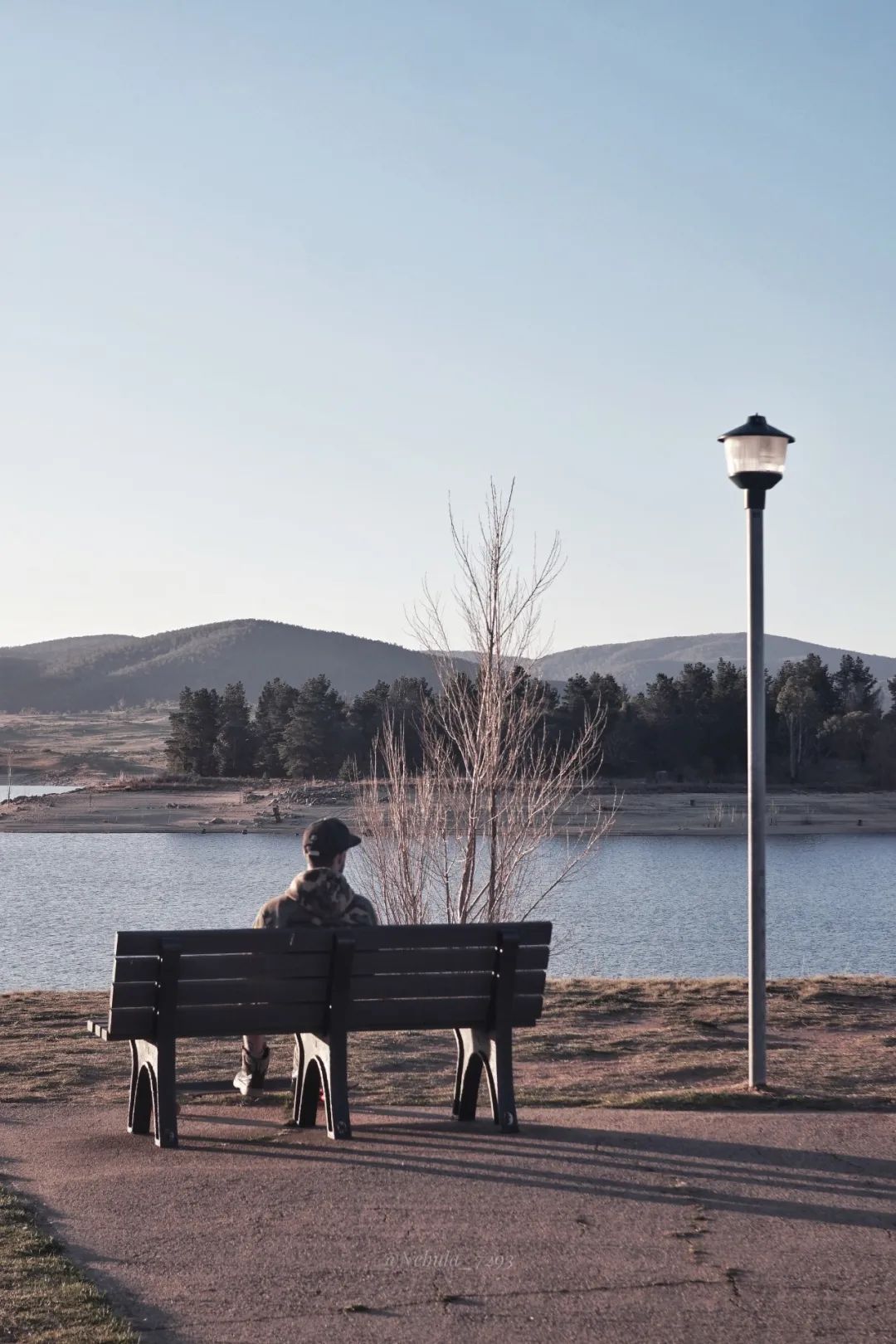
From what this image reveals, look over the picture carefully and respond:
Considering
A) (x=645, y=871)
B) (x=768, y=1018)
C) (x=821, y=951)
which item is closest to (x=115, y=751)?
(x=645, y=871)

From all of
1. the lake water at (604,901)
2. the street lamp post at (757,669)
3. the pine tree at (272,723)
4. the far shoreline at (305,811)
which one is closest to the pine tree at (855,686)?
the far shoreline at (305,811)

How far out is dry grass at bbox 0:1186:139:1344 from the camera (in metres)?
4.13

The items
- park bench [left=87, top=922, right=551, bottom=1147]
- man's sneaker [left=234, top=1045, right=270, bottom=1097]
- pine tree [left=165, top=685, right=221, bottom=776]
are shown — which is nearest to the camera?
park bench [left=87, top=922, right=551, bottom=1147]

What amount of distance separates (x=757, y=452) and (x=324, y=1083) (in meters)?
3.76

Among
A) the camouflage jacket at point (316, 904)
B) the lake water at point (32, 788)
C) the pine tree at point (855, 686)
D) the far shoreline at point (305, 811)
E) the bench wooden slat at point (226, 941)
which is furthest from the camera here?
the lake water at point (32, 788)

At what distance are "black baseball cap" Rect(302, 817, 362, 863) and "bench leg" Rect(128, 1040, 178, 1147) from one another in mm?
1037

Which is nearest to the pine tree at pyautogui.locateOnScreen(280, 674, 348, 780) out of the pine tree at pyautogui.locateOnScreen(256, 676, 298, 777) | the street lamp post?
the pine tree at pyautogui.locateOnScreen(256, 676, 298, 777)

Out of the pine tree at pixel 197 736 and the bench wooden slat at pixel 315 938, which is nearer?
the bench wooden slat at pixel 315 938

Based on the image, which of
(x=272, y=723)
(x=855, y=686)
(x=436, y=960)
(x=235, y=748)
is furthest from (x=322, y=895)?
(x=855, y=686)

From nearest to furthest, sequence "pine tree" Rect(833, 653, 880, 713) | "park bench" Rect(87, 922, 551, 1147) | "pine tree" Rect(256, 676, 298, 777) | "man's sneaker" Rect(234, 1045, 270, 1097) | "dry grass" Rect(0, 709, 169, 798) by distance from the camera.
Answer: "park bench" Rect(87, 922, 551, 1147) → "man's sneaker" Rect(234, 1045, 270, 1097) → "pine tree" Rect(256, 676, 298, 777) → "pine tree" Rect(833, 653, 880, 713) → "dry grass" Rect(0, 709, 169, 798)

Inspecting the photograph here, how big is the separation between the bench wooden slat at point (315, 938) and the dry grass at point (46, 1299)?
1.35 meters

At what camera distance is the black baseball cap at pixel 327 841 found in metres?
6.88

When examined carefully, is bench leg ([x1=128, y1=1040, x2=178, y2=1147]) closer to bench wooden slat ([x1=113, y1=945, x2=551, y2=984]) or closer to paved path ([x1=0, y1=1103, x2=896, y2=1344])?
paved path ([x1=0, y1=1103, x2=896, y2=1344])

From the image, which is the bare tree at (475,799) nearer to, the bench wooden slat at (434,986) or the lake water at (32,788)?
the bench wooden slat at (434,986)
